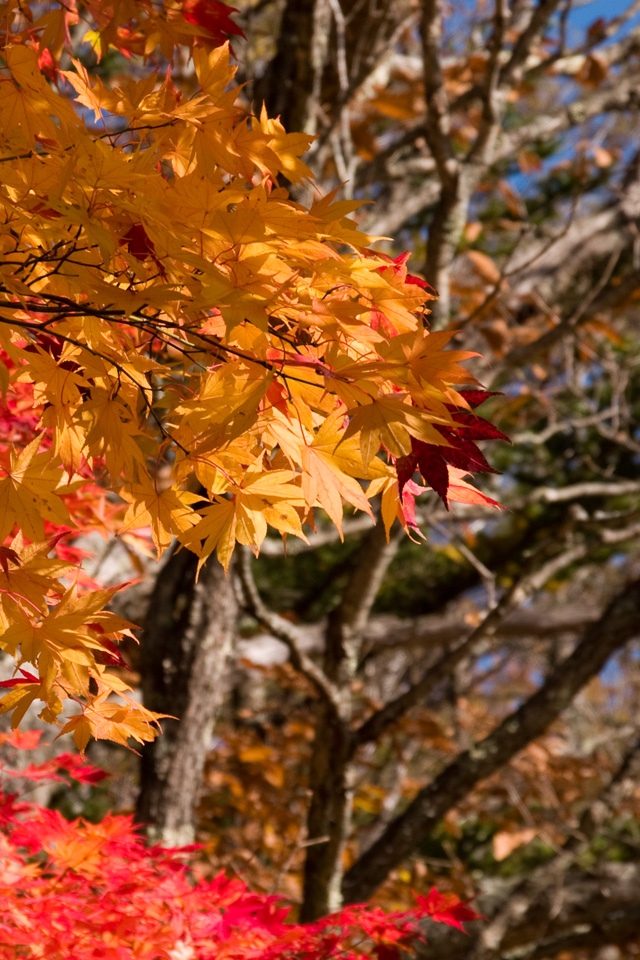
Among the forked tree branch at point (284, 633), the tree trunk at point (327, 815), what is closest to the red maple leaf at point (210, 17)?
the forked tree branch at point (284, 633)

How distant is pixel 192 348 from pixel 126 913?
993 millimetres

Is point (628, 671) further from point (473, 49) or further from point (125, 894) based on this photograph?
point (125, 894)

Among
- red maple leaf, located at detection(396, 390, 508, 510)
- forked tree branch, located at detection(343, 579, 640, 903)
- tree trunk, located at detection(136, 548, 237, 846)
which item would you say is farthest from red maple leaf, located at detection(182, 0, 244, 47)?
forked tree branch, located at detection(343, 579, 640, 903)

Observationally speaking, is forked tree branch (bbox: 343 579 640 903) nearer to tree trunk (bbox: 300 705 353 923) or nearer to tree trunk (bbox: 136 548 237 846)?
tree trunk (bbox: 300 705 353 923)

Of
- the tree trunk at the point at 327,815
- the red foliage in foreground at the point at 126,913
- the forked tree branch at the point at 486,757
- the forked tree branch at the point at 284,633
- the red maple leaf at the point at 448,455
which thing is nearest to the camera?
the red maple leaf at the point at 448,455

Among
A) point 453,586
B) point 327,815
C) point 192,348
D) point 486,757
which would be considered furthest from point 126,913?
point 453,586

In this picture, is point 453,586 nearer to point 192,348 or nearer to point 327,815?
point 327,815

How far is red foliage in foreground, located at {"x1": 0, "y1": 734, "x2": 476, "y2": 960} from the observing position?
50.6 inches

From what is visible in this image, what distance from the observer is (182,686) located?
2424mm

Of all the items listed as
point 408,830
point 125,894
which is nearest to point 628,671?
point 408,830

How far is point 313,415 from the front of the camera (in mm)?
951

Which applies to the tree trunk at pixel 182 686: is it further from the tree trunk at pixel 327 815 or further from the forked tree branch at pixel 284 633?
the tree trunk at pixel 327 815

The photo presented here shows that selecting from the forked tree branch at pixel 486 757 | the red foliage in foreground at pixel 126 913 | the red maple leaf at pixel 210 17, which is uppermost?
the red maple leaf at pixel 210 17

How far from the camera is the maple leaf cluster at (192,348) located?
79 cm
